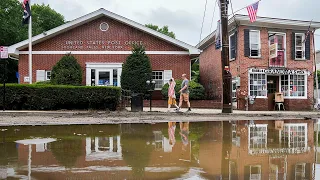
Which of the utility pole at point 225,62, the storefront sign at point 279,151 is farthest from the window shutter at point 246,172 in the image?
the utility pole at point 225,62

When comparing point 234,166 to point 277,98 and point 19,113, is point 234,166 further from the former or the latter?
point 277,98

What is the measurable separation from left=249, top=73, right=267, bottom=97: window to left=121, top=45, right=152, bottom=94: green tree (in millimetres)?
6350

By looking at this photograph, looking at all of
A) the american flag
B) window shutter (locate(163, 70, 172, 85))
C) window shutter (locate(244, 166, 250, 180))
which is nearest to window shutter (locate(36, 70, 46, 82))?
window shutter (locate(163, 70, 172, 85))

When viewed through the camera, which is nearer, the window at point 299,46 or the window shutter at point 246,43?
the window shutter at point 246,43

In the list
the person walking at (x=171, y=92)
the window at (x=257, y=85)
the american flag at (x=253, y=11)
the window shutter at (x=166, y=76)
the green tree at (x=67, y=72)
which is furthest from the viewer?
the window shutter at (x=166, y=76)

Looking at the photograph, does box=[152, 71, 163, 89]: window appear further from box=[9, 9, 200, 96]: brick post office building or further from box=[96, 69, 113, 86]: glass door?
box=[96, 69, 113, 86]: glass door

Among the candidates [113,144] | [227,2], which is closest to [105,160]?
[113,144]

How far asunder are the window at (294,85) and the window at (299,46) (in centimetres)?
136

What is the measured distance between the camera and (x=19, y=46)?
22.3 m

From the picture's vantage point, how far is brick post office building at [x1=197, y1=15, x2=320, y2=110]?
21969 millimetres

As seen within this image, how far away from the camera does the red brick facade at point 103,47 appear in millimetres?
23312

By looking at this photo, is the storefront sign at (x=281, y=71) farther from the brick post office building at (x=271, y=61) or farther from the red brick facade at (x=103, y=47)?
the red brick facade at (x=103, y=47)

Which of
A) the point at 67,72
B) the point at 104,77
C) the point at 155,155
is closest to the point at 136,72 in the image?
the point at 104,77

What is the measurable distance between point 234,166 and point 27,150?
11.2 ft
